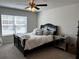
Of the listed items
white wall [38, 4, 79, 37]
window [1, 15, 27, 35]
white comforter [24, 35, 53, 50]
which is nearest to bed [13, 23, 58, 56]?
white comforter [24, 35, 53, 50]

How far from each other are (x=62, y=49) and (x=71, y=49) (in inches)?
21.9

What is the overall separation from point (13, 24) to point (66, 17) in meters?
3.73

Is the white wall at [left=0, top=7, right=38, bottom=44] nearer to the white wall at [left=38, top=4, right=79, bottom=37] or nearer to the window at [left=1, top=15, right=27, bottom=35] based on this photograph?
the window at [left=1, top=15, right=27, bottom=35]

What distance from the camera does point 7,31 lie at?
19.6ft

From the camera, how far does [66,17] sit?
4805 millimetres

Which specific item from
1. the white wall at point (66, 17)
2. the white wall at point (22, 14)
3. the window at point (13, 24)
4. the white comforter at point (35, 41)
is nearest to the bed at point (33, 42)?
the white comforter at point (35, 41)

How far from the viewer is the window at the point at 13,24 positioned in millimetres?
5763

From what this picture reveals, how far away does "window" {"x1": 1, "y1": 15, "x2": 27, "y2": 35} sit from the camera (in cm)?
576

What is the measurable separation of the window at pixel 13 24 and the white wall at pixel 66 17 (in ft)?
6.52

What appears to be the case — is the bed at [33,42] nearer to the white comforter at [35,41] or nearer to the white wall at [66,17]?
the white comforter at [35,41]

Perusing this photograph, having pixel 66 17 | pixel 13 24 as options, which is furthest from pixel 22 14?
pixel 66 17

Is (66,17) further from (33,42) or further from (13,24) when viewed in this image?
(13,24)

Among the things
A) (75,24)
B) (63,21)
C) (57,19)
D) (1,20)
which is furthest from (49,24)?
(1,20)

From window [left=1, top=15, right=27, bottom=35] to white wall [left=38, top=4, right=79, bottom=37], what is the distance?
6.52ft
